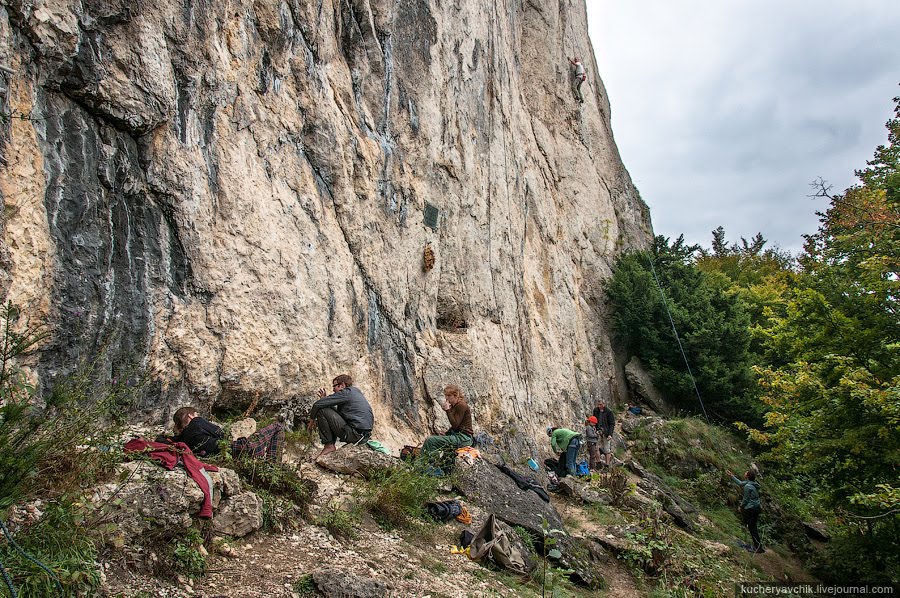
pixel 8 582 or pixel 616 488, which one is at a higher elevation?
pixel 8 582

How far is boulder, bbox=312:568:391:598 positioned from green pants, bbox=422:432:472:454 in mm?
3234

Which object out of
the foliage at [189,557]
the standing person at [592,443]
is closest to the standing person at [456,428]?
the foliage at [189,557]

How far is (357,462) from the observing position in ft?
20.8

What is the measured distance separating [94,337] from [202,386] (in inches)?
54.3

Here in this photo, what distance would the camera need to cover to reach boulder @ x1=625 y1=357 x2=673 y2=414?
19.2 meters

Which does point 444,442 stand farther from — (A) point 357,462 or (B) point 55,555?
(B) point 55,555

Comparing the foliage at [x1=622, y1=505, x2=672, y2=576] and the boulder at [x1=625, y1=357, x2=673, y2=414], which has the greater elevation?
the boulder at [x1=625, y1=357, x2=673, y2=414]

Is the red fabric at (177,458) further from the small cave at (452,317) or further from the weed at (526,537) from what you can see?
the small cave at (452,317)

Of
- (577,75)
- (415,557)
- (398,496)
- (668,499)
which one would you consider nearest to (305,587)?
(415,557)

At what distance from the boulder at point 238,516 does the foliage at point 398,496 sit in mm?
1393

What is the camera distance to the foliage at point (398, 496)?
5.68 meters

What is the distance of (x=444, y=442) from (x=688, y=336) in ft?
45.7

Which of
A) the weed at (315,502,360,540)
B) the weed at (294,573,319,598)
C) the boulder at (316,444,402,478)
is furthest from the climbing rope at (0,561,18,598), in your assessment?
the boulder at (316,444,402,478)

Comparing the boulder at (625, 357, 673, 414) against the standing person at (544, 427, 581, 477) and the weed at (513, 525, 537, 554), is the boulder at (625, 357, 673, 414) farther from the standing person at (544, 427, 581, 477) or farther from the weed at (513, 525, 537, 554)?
the weed at (513, 525, 537, 554)
